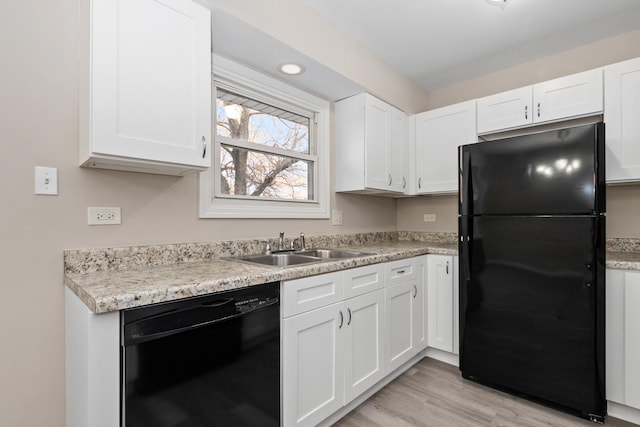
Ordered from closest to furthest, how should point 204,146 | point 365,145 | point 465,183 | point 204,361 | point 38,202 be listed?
point 204,361 < point 38,202 < point 204,146 < point 465,183 < point 365,145

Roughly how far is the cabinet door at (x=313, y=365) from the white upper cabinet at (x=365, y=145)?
1.20 m

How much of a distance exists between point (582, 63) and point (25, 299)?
384 centimetres

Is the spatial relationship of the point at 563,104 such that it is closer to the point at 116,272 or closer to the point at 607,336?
the point at 607,336

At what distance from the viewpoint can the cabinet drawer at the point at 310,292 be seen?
4.91 feet

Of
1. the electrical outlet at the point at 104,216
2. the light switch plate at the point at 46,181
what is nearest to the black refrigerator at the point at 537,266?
the electrical outlet at the point at 104,216

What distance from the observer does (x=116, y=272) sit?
56.1 inches

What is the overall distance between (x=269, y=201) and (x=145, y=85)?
1118 mm

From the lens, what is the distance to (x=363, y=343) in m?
1.95

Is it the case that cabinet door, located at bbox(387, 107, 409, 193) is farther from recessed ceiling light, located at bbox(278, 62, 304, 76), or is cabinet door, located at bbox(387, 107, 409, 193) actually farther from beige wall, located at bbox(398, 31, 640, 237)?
recessed ceiling light, located at bbox(278, 62, 304, 76)

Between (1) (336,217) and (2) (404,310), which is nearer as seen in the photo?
(2) (404,310)

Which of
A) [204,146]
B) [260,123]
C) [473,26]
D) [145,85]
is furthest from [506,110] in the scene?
[145,85]

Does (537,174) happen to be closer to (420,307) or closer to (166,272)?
(420,307)

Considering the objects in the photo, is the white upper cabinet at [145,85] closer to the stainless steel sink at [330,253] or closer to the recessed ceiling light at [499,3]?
the stainless steel sink at [330,253]

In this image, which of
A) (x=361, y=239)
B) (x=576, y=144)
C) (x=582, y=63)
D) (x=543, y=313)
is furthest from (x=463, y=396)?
(x=582, y=63)
